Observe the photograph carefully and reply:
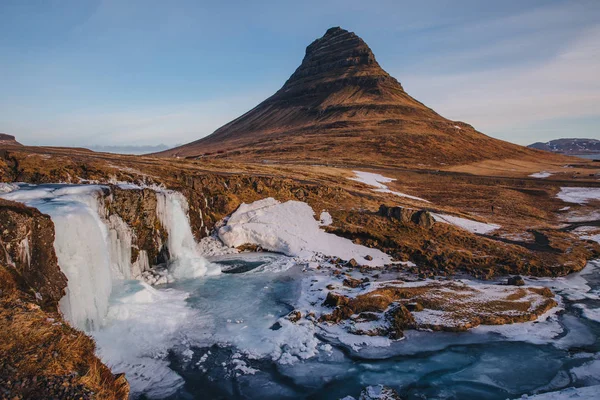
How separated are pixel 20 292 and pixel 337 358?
38.7ft

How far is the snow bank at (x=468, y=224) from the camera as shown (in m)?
34.8

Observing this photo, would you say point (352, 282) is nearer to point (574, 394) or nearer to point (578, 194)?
point (574, 394)

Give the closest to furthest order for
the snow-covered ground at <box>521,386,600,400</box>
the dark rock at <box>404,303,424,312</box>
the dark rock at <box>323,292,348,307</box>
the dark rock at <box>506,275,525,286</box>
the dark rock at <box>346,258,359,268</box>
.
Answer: the snow-covered ground at <box>521,386,600,400</box>, the dark rock at <box>404,303,424,312</box>, the dark rock at <box>323,292,348,307</box>, the dark rock at <box>506,275,525,286</box>, the dark rock at <box>346,258,359,268</box>

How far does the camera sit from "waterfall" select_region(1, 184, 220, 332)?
1575 cm

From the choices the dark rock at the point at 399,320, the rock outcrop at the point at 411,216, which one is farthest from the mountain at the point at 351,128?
the dark rock at the point at 399,320

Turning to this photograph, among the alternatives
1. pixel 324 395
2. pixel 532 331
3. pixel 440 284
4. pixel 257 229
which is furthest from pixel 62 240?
pixel 532 331

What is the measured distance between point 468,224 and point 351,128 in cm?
10205

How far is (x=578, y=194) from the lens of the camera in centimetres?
5994

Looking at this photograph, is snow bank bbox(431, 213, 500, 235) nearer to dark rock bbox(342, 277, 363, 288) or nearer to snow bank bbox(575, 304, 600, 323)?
snow bank bbox(575, 304, 600, 323)

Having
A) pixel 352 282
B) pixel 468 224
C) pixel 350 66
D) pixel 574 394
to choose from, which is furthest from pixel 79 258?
pixel 350 66

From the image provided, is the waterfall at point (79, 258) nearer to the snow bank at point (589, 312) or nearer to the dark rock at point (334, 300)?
the dark rock at point (334, 300)

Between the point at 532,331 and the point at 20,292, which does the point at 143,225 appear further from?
the point at 532,331

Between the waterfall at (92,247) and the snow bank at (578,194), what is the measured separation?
56.5 m

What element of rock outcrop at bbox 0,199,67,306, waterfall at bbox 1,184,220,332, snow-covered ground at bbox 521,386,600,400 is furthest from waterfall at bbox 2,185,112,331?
snow-covered ground at bbox 521,386,600,400
